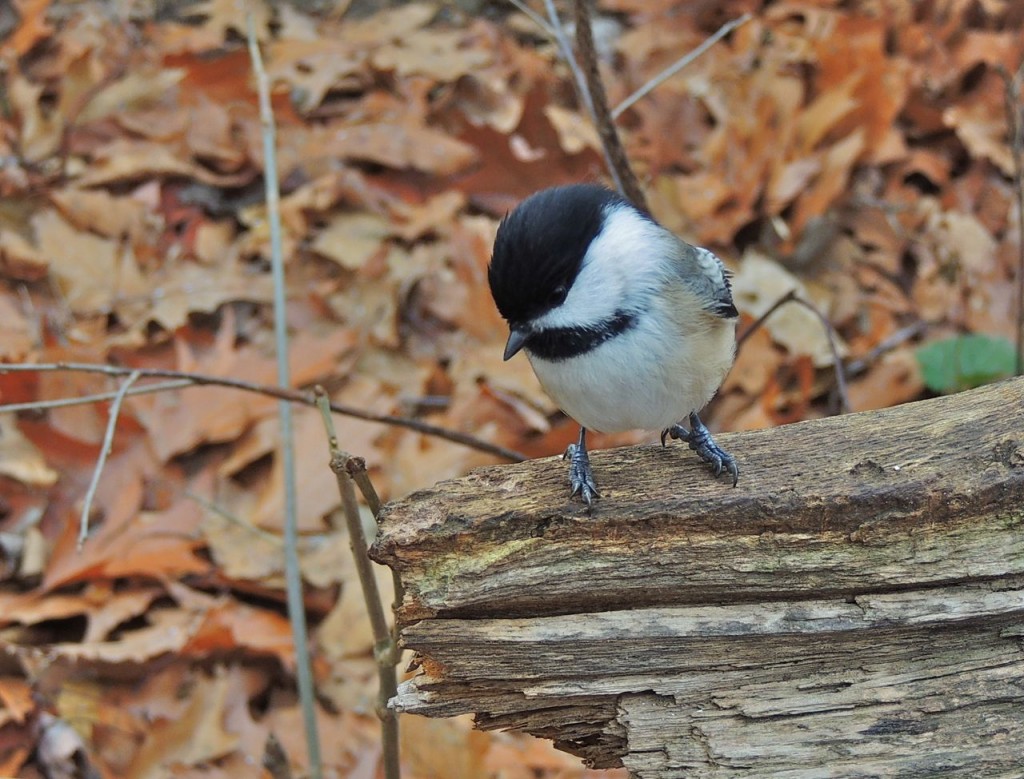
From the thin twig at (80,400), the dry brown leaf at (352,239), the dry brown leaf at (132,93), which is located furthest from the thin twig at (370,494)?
the dry brown leaf at (132,93)

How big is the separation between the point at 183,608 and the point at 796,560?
1718 millimetres

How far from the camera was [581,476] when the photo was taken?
5.98 feet

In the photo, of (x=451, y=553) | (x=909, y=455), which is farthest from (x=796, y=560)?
(x=451, y=553)

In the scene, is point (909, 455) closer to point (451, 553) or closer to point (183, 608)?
point (451, 553)

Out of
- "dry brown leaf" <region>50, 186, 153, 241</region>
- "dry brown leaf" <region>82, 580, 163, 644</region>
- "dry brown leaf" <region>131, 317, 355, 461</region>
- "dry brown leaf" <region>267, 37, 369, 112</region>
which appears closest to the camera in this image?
"dry brown leaf" <region>82, 580, 163, 644</region>

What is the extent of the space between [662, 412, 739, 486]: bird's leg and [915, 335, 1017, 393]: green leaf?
1412mm

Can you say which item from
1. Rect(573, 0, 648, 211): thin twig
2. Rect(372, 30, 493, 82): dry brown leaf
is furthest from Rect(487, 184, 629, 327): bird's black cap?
Rect(372, 30, 493, 82): dry brown leaf

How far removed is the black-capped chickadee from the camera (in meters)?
1.70

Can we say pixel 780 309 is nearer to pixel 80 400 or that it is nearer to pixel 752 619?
pixel 752 619

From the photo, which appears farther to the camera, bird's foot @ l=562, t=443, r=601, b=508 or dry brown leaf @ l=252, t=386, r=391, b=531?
dry brown leaf @ l=252, t=386, r=391, b=531

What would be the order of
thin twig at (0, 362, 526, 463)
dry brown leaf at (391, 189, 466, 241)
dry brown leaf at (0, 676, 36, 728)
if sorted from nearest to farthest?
1. thin twig at (0, 362, 526, 463)
2. dry brown leaf at (0, 676, 36, 728)
3. dry brown leaf at (391, 189, 466, 241)

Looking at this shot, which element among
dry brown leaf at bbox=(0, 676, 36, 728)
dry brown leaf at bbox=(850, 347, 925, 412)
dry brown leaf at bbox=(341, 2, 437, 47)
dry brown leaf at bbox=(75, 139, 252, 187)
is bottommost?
dry brown leaf at bbox=(0, 676, 36, 728)

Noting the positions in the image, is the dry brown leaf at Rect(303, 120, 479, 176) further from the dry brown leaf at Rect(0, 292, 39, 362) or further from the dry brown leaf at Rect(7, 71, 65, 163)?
the dry brown leaf at Rect(0, 292, 39, 362)

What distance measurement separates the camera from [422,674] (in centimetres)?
160
